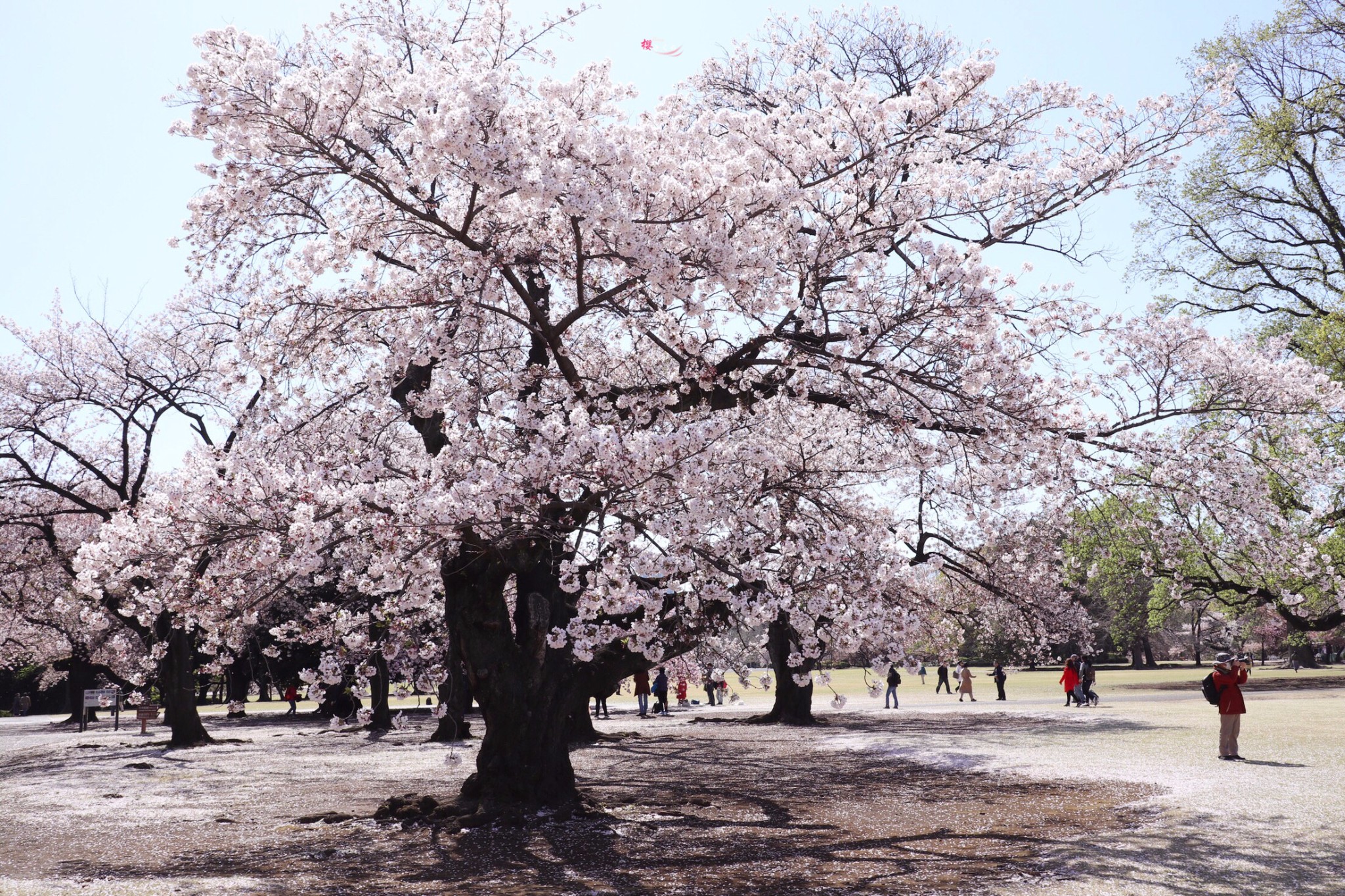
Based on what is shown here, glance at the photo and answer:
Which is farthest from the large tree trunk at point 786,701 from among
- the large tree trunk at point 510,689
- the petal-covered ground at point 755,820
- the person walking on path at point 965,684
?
the large tree trunk at point 510,689

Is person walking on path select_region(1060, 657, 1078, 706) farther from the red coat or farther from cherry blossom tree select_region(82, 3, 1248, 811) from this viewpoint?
cherry blossom tree select_region(82, 3, 1248, 811)

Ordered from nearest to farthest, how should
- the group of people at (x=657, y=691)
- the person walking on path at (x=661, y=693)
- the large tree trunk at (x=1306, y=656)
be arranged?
the group of people at (x=657, y=691) → the person walking on path at (x=661, y=693) → the large tree trunk at (x=1306, y=656)

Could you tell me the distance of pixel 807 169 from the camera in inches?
367

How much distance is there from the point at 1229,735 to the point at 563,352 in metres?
10.3

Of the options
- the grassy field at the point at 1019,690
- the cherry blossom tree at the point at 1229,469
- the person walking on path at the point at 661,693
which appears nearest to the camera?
the cherry blossom tree at the point at 1229,469

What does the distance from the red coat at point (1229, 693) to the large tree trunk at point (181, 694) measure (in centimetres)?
1866

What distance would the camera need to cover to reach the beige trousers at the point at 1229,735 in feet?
42.4

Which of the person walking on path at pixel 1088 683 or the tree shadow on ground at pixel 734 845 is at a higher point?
the tree shadow on ground at pixel 734 845

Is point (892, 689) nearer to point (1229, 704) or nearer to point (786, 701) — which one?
point (786, 701)

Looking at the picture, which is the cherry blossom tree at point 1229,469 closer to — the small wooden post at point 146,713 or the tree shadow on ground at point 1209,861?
the tree shadow on ground at point 1209,861

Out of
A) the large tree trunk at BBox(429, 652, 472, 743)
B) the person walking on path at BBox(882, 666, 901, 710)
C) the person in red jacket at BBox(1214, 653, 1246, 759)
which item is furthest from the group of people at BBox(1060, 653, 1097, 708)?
the large tree trunk at BBox(429, 652, 472, 743)

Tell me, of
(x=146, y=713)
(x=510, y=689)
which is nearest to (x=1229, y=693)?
(x=510, y=689)

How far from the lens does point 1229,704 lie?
1294 centimetres

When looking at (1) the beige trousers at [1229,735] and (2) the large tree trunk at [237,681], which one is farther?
(2) the large tree trunk at [237,681]
